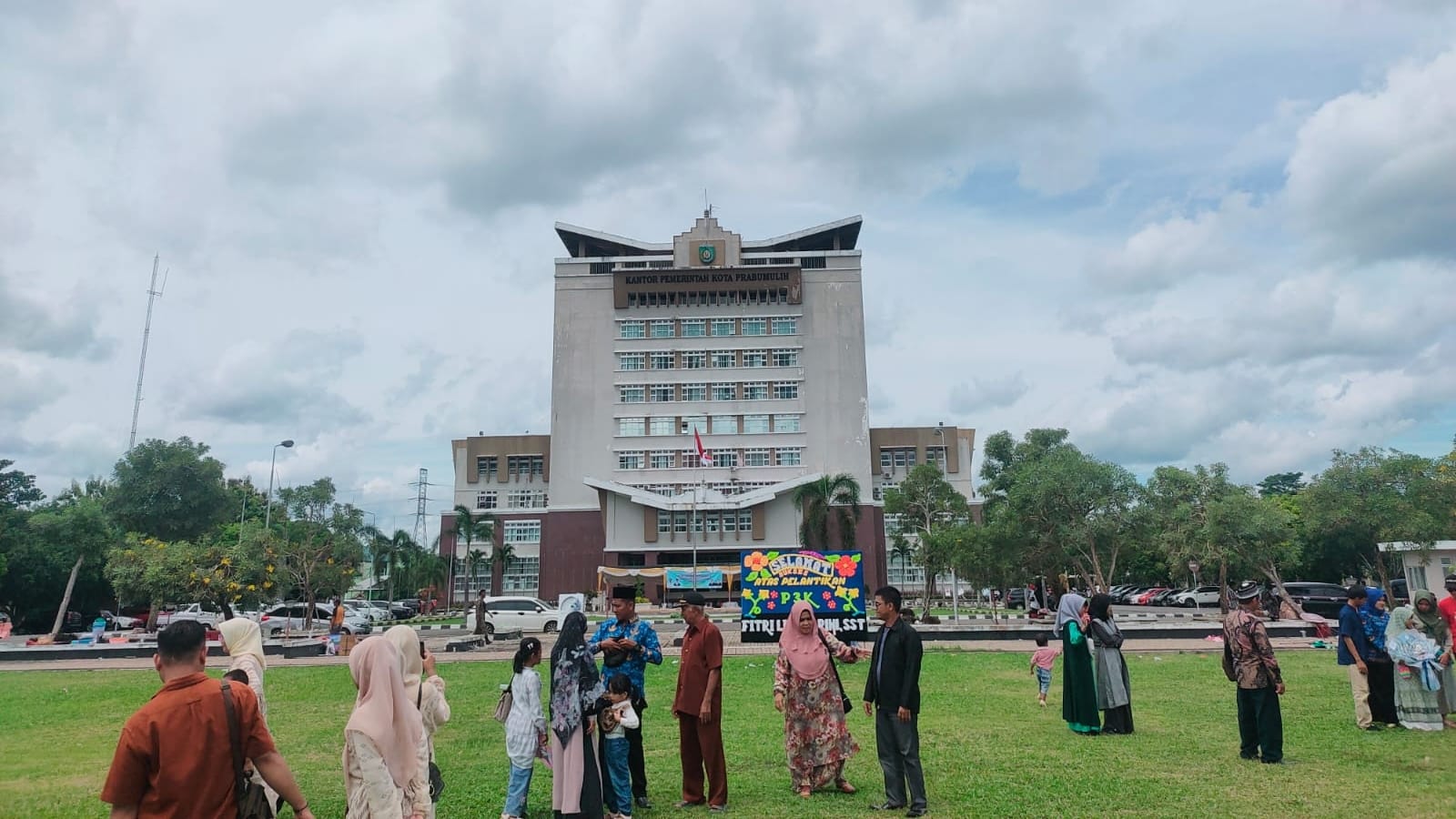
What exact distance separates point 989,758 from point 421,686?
563 cm

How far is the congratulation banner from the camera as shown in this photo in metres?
19.8

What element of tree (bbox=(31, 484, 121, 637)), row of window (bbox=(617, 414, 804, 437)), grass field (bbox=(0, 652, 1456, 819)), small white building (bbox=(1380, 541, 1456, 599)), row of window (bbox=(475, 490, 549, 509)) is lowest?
grass field (bbox=(0, 652, 1456, 819))

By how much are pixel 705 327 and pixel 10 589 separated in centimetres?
4100

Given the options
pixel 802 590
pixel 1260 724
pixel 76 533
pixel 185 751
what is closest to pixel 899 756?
pixel 1260 724

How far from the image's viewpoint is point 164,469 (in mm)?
46031

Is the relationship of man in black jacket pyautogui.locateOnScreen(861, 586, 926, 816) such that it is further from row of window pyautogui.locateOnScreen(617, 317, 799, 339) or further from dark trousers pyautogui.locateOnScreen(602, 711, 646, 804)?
row of window pyautogui.locateOnScreen(617, 317, 799, 339)

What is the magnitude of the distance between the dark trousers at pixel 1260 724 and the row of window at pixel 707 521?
160 feet

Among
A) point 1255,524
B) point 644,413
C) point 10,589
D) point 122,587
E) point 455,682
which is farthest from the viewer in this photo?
point 644,413

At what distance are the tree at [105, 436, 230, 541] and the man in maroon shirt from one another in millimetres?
48119

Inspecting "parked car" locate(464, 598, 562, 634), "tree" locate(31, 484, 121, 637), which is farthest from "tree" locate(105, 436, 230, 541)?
"parked car" locate(464, 598, 562, 634)

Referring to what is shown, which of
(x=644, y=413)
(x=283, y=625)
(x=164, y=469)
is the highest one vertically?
(x=644, y=413)

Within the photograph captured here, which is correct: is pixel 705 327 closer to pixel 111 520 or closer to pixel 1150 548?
pixel 1150 548

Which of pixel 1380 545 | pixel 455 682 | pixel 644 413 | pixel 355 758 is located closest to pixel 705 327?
pixel 644 413

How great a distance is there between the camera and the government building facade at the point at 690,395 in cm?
5953
